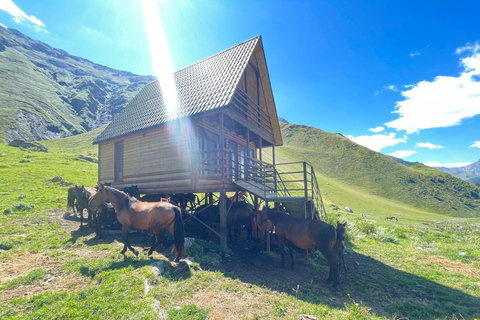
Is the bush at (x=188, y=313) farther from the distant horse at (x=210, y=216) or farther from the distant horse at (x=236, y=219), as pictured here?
the distant horse at (x=210, y=216)

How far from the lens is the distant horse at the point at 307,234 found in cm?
821

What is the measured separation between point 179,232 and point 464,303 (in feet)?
30.6

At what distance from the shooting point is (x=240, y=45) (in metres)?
16.8

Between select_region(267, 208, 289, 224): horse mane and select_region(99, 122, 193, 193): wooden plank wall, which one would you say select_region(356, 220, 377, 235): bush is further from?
select_region(99, 122, 193, 193): wooden plank wall

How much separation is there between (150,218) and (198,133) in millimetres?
6467

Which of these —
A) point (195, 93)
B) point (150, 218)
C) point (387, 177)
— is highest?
point (195, 93)

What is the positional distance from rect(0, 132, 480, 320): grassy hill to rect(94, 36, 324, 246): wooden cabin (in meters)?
3.58

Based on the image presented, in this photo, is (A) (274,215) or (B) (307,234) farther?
(A) (274,215)

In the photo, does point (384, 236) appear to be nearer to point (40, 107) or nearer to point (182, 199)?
point (182, 199)

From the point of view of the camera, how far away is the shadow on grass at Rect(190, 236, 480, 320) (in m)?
6.36

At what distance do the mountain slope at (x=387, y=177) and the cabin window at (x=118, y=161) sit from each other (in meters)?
72.7

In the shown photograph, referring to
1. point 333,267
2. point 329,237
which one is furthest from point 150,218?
point 333,267

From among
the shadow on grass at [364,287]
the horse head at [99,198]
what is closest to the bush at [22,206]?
Answer: the horse head at [99,198]

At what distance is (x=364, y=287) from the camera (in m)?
8.03
